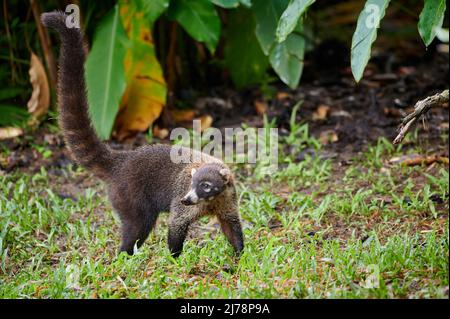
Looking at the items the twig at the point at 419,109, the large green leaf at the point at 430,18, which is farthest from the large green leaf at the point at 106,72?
the twig at the point at 419,109

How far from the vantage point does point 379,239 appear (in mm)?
5090

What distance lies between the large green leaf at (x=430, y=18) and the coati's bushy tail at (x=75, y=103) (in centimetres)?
219

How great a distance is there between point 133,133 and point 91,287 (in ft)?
10.9

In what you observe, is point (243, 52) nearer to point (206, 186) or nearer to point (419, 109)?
point (206, 186)

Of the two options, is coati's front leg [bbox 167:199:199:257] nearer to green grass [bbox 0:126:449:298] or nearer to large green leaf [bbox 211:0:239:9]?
green grass [bbox 0:126:449:298]

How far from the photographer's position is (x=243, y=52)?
8.04 meters

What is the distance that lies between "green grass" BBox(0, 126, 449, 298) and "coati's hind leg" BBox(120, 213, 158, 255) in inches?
4.4

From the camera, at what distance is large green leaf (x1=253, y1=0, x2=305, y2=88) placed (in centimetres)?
695

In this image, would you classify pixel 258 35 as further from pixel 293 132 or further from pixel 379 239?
pixel 379 239

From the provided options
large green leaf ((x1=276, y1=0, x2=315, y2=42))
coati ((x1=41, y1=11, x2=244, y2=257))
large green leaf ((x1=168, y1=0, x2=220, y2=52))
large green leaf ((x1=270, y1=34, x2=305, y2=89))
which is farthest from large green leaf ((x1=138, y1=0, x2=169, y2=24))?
large green leaf ((x1=276, y1=0, x2=315, y2=42))

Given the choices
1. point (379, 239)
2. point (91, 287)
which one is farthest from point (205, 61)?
point (91, 287)

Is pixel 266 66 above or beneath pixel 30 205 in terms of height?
above

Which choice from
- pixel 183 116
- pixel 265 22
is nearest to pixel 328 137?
pixel 265 22

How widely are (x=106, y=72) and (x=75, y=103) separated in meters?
1.87
